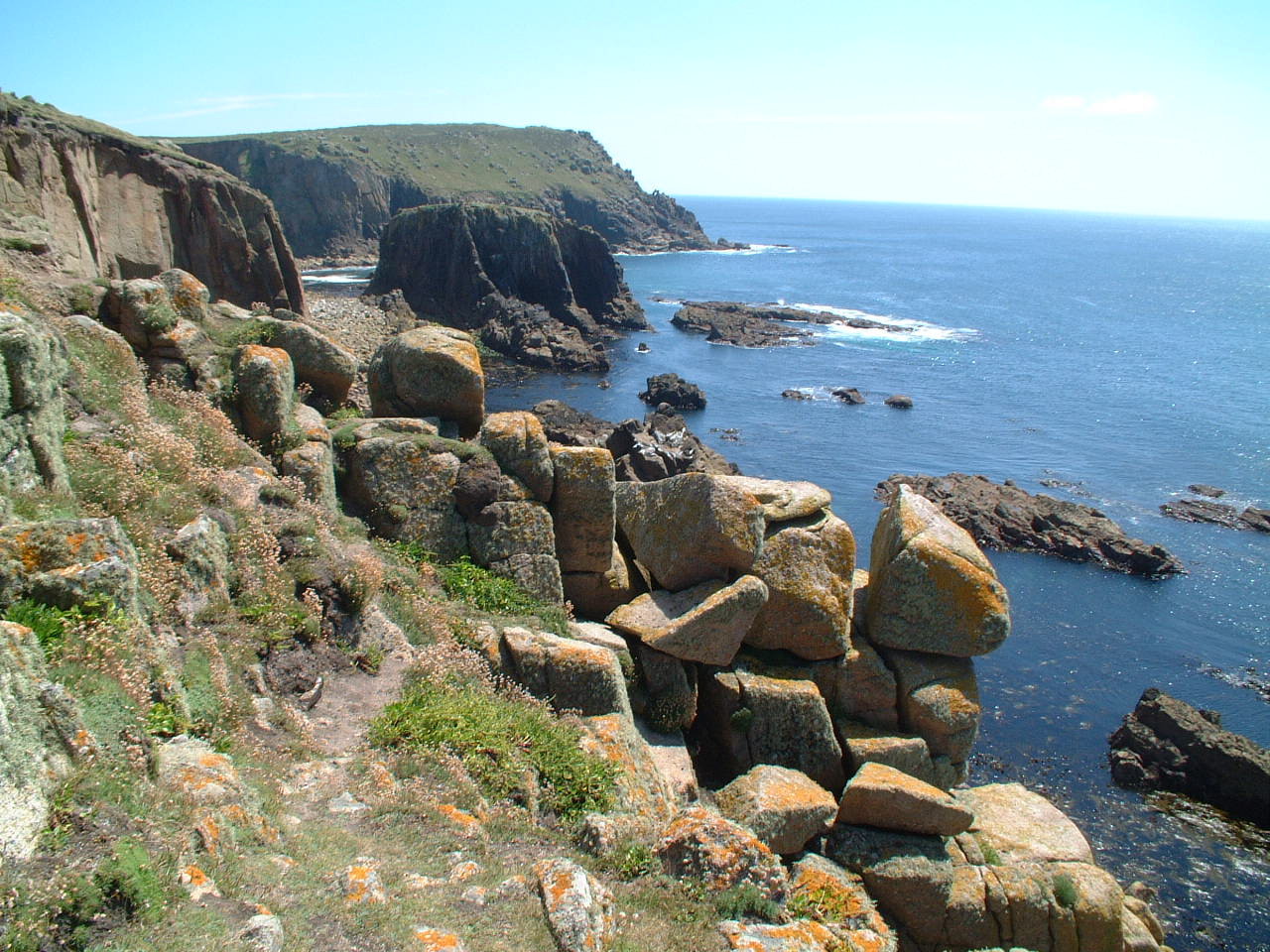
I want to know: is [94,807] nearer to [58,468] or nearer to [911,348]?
[58,468]

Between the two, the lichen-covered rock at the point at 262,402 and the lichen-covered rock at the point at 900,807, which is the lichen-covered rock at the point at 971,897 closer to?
the lichen-covered rock at the point at 900,807

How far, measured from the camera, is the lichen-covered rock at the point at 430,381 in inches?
643

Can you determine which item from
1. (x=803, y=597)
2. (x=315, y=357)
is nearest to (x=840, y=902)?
(x=803, y=597)

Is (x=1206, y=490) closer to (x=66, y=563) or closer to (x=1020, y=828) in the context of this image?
(x=1020, y=828)

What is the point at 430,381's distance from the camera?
16.3 metres

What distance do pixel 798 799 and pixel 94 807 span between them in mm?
9310

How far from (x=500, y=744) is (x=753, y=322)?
9713 cm

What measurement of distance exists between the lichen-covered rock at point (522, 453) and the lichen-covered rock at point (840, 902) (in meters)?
7.31

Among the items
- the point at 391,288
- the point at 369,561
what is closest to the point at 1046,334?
the point at 391,288

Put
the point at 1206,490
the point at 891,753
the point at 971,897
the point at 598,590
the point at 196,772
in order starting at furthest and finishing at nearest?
the point at 1206,490 < the point at 598,590 < the point at 891,753 < the point at 971,897 < the point at 196,772

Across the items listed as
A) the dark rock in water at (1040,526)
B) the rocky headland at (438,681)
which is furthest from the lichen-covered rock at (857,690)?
the dark rock in water at (1040,526)

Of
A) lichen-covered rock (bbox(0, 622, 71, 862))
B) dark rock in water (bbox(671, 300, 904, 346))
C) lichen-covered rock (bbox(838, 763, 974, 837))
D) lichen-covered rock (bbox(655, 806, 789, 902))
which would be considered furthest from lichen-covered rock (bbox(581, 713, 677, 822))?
dark rock in water (bbox(671, 300, 904, 346))

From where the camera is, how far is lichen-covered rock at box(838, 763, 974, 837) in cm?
1255

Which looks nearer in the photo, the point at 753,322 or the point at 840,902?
the point at 840,902
